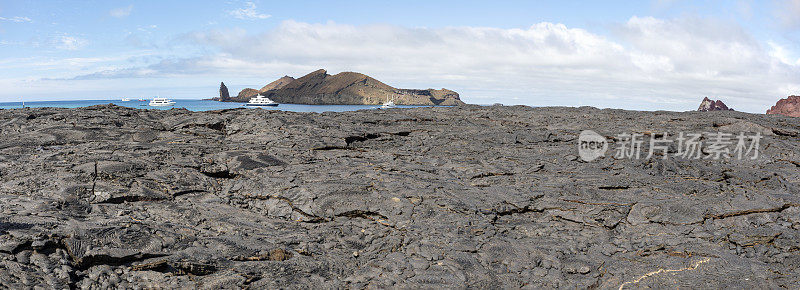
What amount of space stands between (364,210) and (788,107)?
86354 millimetres

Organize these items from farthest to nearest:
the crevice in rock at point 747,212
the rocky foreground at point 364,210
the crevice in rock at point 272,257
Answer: the crevice in rock at point 747,212 < the crevice in rock at point 272,257 < the rocky foreground at point 364,210

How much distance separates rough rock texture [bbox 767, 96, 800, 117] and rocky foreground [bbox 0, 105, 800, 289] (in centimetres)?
7350

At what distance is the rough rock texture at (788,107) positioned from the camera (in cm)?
6525

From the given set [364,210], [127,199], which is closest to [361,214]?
[364,210]

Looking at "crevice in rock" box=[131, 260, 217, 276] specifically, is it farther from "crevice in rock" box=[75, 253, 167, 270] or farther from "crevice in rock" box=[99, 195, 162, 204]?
"crevice in rock" box=[99, 195, 162, 204]

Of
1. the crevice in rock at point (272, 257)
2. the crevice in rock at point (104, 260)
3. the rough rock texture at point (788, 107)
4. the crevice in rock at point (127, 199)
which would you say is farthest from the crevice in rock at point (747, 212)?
the rough rock texture at point (788, 107)

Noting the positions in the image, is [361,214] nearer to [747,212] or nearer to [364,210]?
[364,210]

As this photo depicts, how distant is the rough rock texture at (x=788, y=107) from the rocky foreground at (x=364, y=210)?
7350 centimetres

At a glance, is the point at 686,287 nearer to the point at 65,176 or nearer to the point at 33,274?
the point at 33,274

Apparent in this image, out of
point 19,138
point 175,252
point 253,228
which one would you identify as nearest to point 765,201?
point 253,228

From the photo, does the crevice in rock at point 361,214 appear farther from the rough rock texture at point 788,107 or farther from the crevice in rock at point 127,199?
the rough rock texture at point 788,107

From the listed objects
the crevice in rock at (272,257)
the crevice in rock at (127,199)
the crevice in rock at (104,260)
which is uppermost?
the crevice in rock at (127,199)

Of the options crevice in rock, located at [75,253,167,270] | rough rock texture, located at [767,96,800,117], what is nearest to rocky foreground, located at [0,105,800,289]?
crevice in rock, located at [75,253,167,270]

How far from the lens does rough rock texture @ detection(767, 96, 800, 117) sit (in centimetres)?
6525
